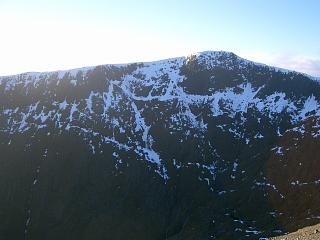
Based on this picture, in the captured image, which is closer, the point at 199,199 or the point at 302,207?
the point at 302,207

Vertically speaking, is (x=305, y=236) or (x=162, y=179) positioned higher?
(x=305, y=236)

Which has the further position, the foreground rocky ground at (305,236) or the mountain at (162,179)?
the mountain at (162,179)

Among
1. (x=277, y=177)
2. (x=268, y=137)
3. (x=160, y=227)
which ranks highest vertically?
(x=268, y=137)

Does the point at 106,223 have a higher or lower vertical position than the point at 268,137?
lower

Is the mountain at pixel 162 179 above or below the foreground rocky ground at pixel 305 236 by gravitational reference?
below

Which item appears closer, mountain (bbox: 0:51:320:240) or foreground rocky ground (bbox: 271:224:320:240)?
foreground rocky ground (bbox: 271:224:320:240)

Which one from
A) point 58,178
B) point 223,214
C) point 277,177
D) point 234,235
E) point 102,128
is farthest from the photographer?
point 102,128

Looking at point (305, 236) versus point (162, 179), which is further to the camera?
point (162, 179)

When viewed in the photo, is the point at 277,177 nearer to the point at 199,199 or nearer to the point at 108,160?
the point at 199,199

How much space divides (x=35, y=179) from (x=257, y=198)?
90357 millimetres

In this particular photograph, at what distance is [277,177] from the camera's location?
162m

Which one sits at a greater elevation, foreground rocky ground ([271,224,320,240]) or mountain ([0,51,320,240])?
foreground rocky ground ([271,224,320,240])

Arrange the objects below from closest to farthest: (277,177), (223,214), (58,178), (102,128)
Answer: (223,214), (277,177), (58,178), (102,128)

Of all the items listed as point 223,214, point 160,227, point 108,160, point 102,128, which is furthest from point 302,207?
point 102,128
